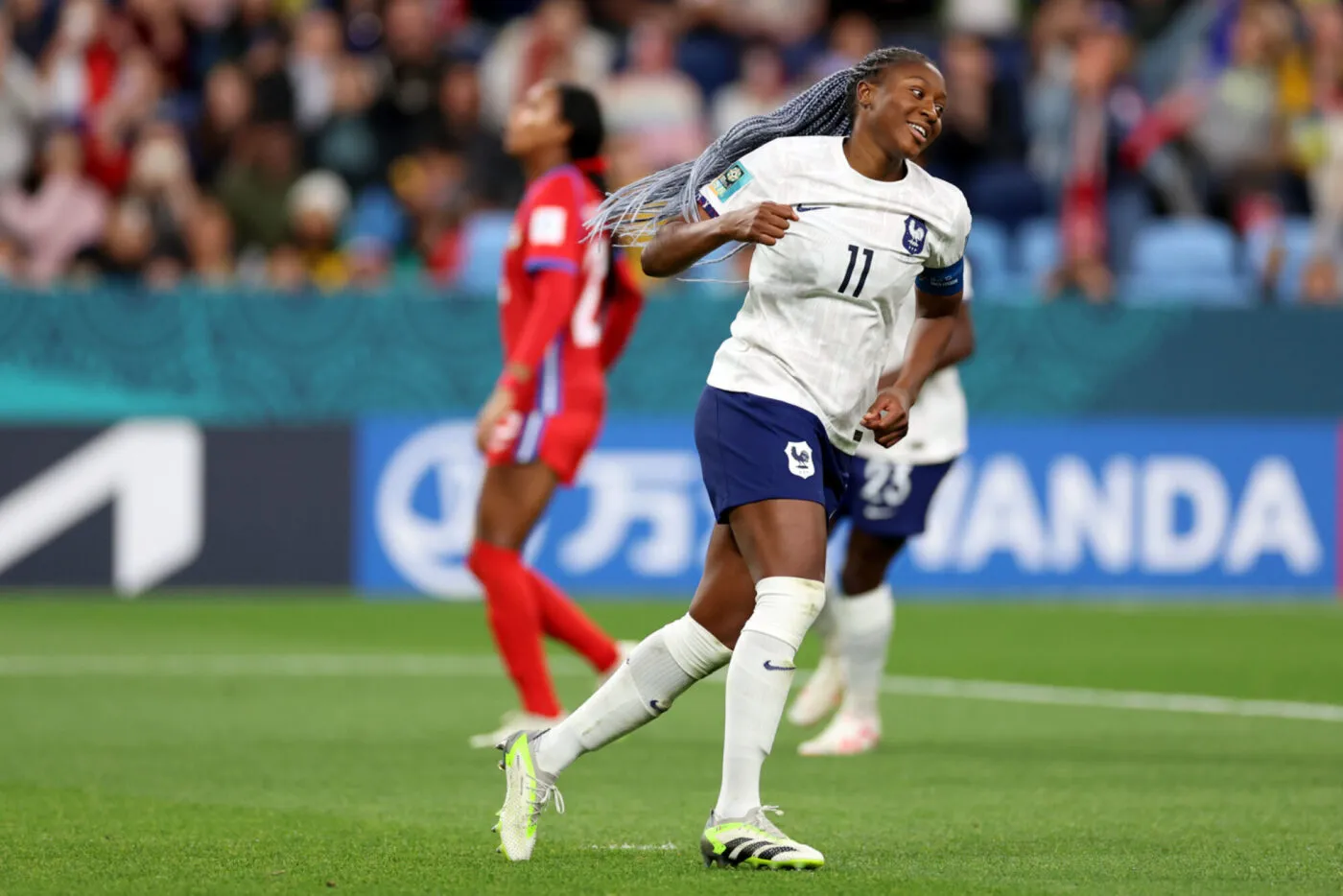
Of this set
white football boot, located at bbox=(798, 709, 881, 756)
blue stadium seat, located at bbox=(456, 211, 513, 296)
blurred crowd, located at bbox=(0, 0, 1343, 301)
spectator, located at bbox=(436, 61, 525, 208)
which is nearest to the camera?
white football boot, located at bbox=(798, 709, 881, 756)

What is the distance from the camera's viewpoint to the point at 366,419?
15.6m

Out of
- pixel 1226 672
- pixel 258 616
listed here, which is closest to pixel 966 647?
pixel 1226 672

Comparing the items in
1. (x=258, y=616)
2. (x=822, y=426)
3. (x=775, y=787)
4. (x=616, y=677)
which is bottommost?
(x=258, y=616)

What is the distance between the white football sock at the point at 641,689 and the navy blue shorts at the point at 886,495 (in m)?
2.75

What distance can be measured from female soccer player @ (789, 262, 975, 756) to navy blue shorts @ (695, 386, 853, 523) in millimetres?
2680

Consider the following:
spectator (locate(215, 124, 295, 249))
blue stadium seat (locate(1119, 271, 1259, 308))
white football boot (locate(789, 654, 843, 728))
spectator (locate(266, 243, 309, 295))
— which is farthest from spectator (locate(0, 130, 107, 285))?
white football boot (locate(789, 654, 843, 728))

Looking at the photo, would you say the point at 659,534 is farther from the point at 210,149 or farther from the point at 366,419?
the point at 210,149

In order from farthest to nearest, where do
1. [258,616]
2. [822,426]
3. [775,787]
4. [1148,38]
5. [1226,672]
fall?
[1148,38] → [258,616] → [1226,672] → [775,787] → [822,426]

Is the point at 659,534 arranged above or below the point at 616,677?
below

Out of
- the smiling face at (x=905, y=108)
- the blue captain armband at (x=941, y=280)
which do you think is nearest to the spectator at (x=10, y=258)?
the blue captain armband at (x=941, y=280)

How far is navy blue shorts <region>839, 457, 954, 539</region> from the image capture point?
8781 mm

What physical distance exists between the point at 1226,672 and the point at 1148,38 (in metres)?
10.4

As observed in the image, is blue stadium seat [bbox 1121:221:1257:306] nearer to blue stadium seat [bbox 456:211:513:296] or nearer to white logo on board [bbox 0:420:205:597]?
blue stadium seat [bbox 456:211:513:296]

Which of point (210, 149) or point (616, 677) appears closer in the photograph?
point (616, 677)
